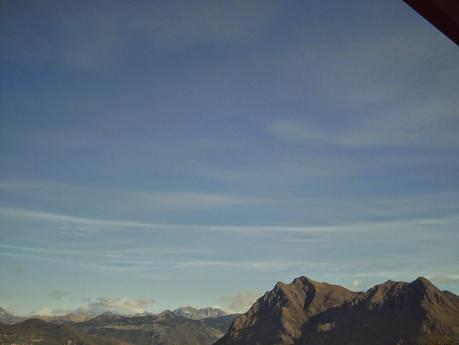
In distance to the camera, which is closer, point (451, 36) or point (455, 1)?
point (455, 1)

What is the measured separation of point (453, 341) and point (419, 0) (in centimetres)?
7153

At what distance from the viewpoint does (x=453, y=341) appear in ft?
205

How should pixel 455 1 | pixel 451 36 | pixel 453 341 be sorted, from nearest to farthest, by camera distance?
1. pixel 455 1
2. pixel 451 36
3. pixel 453 341

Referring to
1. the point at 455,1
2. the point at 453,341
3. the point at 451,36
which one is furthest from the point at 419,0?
the point at 453,341

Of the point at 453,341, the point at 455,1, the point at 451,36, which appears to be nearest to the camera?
the point at 455,1

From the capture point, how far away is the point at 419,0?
3.88 meters

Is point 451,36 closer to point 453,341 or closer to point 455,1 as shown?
point 455,1

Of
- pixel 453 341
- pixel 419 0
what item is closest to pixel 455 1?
pixel 419 0

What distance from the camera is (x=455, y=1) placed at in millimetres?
3869

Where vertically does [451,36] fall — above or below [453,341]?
above

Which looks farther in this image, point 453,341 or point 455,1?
point 453,341

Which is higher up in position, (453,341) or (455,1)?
(455,1)

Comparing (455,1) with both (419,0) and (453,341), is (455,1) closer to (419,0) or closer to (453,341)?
(419,0)

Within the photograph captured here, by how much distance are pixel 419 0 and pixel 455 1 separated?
0.32 meters
